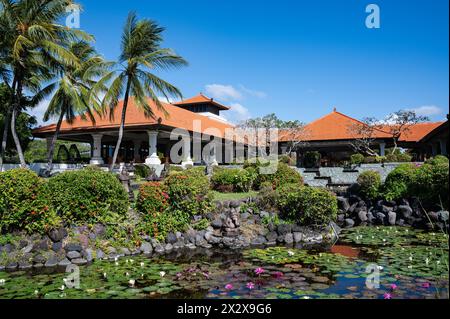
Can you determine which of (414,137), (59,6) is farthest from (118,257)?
(414,137)

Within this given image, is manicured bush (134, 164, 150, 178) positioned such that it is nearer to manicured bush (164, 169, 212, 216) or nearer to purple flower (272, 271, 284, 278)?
manicured bush (164, 169, 212, 216)

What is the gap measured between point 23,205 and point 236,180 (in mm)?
8681

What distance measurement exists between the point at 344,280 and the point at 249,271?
5.65 feet

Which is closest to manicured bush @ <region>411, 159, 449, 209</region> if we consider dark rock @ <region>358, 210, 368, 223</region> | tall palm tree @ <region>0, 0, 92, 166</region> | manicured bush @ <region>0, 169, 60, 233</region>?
dark rock @ <region>358, 210, 368, 223</region>

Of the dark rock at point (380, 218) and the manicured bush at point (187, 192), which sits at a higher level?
the manicured bush at point (187, 192)

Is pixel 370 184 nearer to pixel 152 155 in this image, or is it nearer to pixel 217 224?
pixel 217 224

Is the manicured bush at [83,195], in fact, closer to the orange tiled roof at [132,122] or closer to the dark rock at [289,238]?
the dark rock at [289,238]

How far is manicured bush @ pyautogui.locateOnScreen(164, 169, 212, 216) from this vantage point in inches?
403

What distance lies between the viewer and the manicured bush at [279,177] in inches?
596

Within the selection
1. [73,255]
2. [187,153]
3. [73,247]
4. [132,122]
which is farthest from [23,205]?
[187,153]

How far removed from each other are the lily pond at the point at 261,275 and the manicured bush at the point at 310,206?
185 cm

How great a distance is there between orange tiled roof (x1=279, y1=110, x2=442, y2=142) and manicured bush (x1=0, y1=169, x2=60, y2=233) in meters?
19.4

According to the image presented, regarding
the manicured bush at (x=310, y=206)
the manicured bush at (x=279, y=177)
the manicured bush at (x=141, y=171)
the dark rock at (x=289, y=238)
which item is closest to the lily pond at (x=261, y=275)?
the dark rock at (x=289, y=238)
